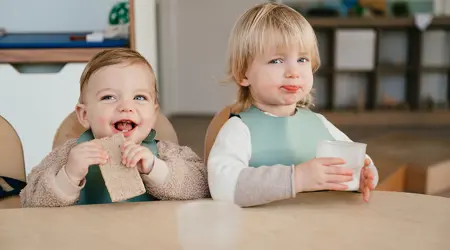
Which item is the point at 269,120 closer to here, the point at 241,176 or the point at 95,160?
the point at 241,176

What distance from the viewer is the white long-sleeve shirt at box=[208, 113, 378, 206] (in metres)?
1.05

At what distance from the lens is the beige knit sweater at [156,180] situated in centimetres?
112

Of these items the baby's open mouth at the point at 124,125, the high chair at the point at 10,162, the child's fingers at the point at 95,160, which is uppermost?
the baby's open mouth at the point at 124,125

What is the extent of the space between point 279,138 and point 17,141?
700 millimetres

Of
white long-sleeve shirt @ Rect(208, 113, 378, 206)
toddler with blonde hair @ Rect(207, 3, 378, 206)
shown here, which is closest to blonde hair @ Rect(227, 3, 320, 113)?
toddler with blonde hair @ Rect(207, 3, 378, 206)

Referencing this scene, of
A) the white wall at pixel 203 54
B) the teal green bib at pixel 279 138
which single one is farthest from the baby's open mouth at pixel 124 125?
the white wall at pixel 203 54

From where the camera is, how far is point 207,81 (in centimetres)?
551

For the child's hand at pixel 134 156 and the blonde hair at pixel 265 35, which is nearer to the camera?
the child's hand at pixel 134 156

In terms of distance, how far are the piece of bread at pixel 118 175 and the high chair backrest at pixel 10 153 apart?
561 mm

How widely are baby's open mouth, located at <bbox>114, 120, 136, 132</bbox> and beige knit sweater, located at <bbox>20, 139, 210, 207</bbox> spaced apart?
9cm

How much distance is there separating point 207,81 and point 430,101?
1.93 meters

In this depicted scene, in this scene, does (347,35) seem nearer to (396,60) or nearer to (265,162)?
(396,60)

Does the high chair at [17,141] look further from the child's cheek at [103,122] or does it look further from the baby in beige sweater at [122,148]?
the child's cheek at [103,122]

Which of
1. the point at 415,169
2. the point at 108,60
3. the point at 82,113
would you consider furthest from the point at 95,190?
the point at 415,169
